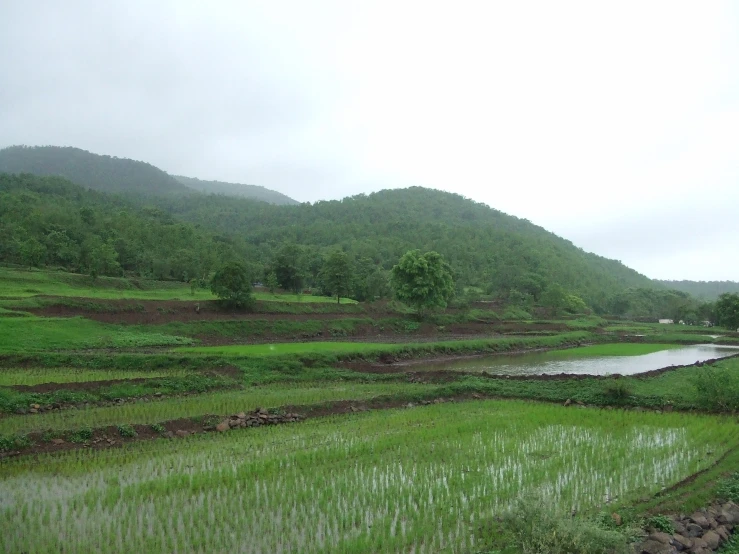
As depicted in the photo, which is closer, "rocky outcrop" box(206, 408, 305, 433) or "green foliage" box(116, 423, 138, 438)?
"green foliage" box(116, 423, 138, 438)

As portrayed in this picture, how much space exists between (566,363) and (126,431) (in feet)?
95.0

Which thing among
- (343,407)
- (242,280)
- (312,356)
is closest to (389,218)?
(242,280)

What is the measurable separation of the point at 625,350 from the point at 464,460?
121 feet

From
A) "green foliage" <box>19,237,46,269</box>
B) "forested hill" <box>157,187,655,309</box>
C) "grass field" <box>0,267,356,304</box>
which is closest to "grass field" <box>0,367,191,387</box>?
"grass field" <box>0,267,356,304</box>

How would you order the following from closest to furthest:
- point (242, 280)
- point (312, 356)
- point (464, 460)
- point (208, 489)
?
1. point (208, 489)
2. point (464, 460)
3. point (312, 356)
4. point (242, 280)

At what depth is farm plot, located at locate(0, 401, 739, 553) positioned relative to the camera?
7617mm

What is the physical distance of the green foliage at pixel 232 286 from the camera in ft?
149

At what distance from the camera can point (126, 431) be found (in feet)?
43.3

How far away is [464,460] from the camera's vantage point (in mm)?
11617

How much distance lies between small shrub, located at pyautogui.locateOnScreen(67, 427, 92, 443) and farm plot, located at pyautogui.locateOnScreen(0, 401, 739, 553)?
4.29ft

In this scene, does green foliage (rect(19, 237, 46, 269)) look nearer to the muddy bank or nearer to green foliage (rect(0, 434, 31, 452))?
the muddy bank

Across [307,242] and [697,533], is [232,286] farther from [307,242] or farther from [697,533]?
[307,242]

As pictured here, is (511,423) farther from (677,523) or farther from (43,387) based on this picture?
(43,387)

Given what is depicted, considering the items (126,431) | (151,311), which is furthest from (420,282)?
(126,431)
